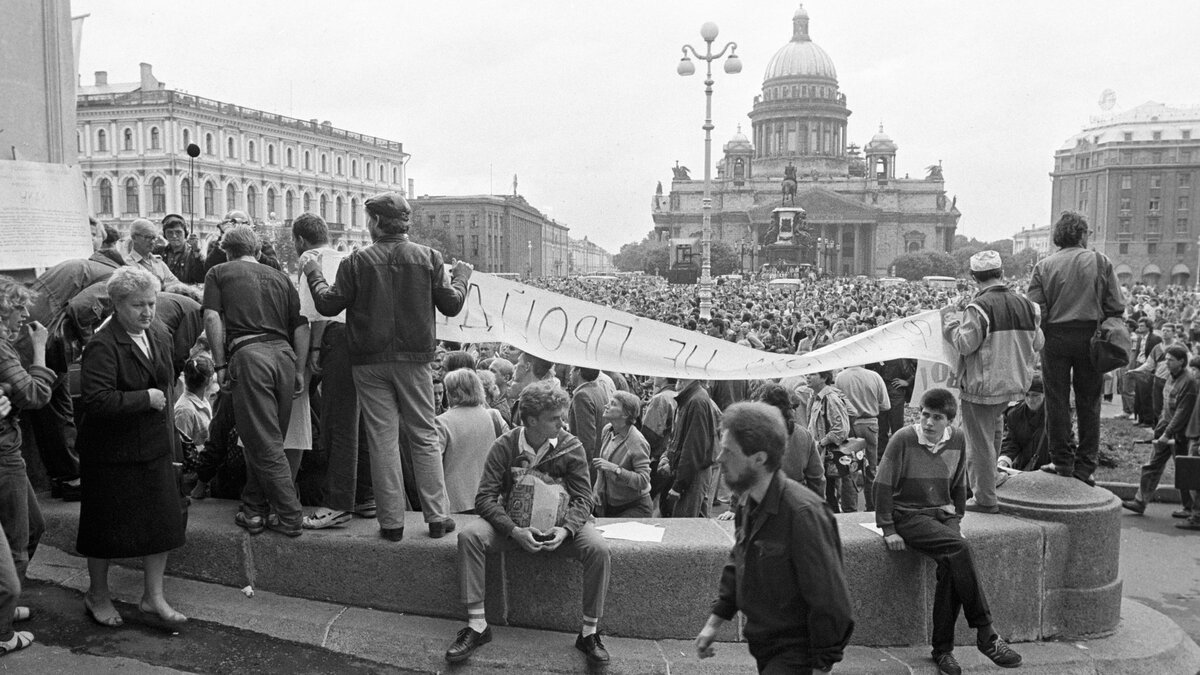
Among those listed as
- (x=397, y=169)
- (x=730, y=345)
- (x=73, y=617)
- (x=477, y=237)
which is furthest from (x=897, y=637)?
(x=477, y=237)

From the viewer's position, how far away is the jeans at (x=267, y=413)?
4.86 metres

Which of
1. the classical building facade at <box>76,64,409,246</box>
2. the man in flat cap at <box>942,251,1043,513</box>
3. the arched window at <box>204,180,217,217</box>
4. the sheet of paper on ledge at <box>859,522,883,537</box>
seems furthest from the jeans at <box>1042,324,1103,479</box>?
the arched window at <box>204,180,217,217</box>

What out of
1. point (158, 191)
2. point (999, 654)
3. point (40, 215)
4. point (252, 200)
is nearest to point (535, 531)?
point (999, 654)

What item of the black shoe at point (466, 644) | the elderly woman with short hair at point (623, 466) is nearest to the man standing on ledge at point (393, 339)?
the black shoe at point (466, 644)

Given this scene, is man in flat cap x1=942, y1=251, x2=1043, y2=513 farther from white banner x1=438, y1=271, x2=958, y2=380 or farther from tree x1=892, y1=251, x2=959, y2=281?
tree x1=892, y1=251, x2=959, y2=281

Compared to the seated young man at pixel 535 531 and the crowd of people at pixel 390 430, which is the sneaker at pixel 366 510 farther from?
the seated young man at pixel 535 531

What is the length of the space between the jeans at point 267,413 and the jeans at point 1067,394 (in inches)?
170

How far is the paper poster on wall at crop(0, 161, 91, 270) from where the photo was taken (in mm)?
6781

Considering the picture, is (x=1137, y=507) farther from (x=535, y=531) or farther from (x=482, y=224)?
(x=482, y=224)

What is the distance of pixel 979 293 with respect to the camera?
5340 mm

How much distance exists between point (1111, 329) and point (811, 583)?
3.15 m

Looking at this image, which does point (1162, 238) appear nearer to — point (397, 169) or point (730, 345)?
point (397, 169)

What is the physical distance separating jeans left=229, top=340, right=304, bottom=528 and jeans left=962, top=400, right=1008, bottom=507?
3.78 m

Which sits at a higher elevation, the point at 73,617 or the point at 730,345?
the point at 730,345
